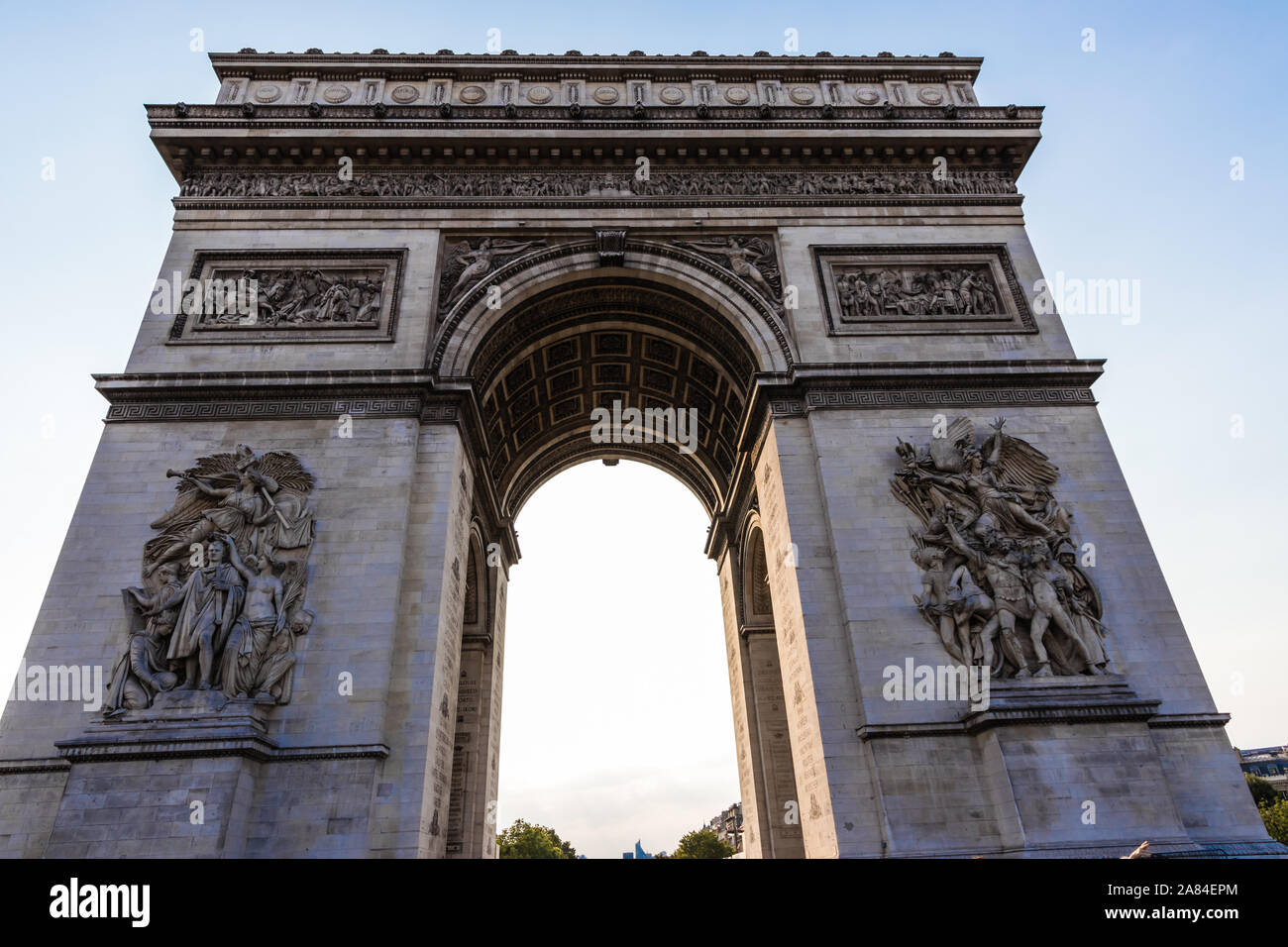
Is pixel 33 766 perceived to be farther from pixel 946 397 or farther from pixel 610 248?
pixel 946 397

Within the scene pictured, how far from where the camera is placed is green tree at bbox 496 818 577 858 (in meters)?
53.7

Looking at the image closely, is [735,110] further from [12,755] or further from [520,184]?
[12,755]

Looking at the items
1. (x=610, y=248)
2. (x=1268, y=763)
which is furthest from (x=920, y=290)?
(x=1268, y=763)

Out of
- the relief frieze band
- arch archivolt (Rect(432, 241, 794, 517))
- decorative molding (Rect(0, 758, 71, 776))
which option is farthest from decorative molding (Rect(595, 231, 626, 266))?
decorative molding (Rect(0, 758, 71, 776))

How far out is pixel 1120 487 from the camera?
14.7 m

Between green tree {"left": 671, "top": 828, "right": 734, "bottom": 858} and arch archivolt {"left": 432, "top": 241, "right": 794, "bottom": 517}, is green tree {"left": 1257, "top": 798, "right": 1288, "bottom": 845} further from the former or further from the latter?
arch archivolt {"left": 432, "top": 241, "right": 794, "bottom": 517}

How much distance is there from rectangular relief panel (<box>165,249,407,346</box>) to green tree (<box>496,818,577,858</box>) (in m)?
45.9

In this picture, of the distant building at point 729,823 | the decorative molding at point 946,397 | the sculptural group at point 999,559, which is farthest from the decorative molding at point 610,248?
the distant building at point 729,823

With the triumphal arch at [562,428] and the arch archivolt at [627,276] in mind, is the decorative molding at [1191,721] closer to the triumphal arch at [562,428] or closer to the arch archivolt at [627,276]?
Answer: the triumphal arch at [562,428]

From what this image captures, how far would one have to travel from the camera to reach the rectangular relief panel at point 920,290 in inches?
653

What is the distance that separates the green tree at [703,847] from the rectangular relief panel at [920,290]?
51.5m

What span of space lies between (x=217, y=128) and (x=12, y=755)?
1374cm

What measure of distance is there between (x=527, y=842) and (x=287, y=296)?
4885cm
